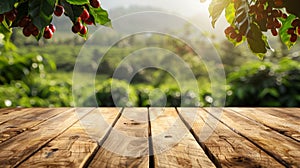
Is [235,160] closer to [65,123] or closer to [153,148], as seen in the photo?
[153,148]

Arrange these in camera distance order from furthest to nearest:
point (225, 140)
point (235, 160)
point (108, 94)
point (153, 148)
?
point (108, 94) → point (225, 140) → point (153, 148) → point (235, 160)

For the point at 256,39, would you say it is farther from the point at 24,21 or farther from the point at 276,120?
the point at 276,120

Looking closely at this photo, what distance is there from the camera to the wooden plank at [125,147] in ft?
2.93

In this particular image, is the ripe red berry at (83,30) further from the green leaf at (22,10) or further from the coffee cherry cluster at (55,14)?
the green leaf at (22,10)

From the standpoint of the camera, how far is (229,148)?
41.4 inches

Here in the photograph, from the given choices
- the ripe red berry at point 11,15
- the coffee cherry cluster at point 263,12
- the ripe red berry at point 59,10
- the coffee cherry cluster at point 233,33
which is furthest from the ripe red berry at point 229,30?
the ripe red berry at point 11,15

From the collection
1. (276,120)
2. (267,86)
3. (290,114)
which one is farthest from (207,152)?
(267,86)

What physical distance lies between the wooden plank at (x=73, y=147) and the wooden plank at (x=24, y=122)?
0.56 ft

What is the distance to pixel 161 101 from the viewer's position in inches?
130

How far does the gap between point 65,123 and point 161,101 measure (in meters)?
1.82

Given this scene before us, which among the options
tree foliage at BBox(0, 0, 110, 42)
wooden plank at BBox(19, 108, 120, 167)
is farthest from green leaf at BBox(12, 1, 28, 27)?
wooden plank at BBox(19, 108, 120, 167)

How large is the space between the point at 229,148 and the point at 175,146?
0.15 metres

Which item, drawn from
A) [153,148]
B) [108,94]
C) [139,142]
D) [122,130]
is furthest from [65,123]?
[108,94]

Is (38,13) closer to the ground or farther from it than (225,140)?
farther from it
